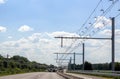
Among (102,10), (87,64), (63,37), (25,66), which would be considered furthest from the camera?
(25,66)

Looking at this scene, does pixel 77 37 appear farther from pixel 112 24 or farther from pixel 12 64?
pixel 12 64

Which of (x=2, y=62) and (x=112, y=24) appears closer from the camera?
(x=112, y=24)

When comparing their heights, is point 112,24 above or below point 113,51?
above

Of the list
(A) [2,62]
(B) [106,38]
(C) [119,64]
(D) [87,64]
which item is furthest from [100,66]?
(B) [106,38]

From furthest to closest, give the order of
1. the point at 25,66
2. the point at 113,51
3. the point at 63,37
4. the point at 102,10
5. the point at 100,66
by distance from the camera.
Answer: the point at 25,66
the point at 100,66
the point at 63,37
the point at 113,51
the point at 102,10

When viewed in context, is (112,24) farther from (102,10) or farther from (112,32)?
(102,10)

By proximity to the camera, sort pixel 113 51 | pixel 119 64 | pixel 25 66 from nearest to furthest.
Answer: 1. pixel 113 51
2. pixel 119 64
3. pixel 25 66

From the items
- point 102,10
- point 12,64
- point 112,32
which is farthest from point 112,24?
point 12,64

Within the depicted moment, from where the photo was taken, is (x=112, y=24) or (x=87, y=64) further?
(x=87, y=64)

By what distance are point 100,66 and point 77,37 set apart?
113 meters

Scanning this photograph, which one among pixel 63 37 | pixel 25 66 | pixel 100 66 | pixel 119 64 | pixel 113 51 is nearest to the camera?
pixel 113 51

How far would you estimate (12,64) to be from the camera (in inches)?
6329

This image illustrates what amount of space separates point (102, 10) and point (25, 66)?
6563 inches

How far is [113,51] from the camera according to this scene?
50.3 meters
